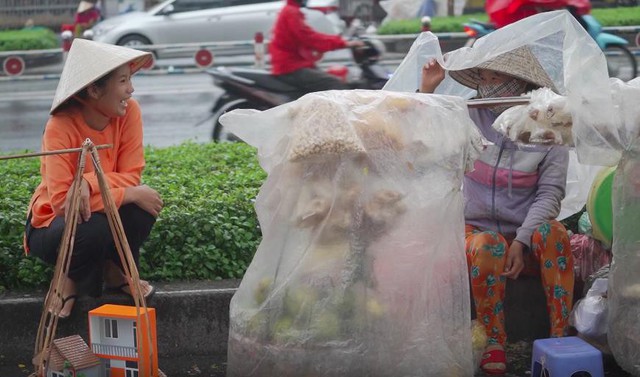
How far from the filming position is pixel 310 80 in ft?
26.6

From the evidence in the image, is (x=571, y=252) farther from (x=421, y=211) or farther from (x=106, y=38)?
A: (x=106, y=38)

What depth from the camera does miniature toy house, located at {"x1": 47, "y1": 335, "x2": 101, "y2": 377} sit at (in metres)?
3.41

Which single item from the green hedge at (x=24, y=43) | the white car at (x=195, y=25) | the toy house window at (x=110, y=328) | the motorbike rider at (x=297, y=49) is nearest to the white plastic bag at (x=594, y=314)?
the toy house window at (x=110, y=328)

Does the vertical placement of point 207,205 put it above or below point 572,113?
below

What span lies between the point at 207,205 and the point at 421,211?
1.36 metres

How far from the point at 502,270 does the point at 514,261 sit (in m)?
0.05

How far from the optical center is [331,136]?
10.7ft

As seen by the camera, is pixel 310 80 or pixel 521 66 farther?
pixel 310 80

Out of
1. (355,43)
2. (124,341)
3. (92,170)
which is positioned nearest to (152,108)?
(355,43)

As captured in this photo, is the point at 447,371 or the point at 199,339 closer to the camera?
the point at 447,371

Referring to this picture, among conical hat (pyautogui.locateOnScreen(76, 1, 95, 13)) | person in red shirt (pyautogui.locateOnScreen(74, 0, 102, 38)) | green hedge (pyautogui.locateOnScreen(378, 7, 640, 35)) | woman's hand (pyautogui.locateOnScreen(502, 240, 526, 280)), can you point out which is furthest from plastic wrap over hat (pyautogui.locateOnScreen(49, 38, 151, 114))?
conical hat (pyautogui.locateOnScreen(76, 1, 95, 13))

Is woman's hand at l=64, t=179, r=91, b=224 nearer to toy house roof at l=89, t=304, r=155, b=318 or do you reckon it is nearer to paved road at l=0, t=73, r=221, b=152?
toy house roof at l=89, t=304, r=155, b=318

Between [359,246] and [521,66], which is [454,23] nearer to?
[521,66]

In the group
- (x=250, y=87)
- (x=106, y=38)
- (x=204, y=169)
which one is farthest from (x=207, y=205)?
(x=106, y=38)
